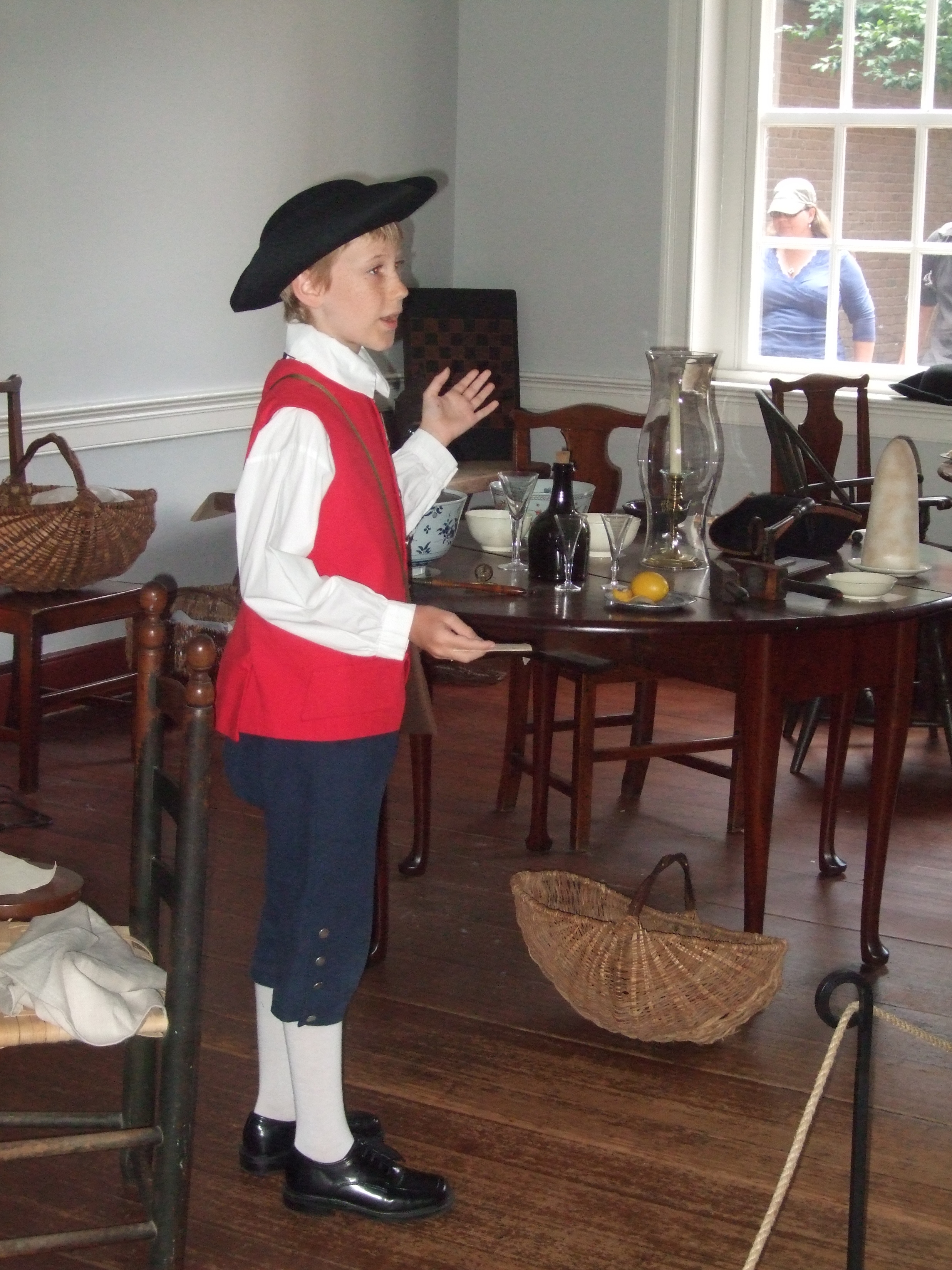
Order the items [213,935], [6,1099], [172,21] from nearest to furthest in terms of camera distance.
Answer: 1. [6,1099]
2. [213,935]
3. [172,21]

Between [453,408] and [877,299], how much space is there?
3317 millimetres

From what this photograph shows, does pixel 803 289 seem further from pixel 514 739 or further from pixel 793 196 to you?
pixel 514 739

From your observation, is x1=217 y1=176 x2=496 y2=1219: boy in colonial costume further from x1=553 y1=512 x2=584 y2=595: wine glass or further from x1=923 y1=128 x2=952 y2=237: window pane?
x1=923 y1=128 x2=952 y2=237: window pane

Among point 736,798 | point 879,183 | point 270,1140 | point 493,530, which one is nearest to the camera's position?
point 270,1140

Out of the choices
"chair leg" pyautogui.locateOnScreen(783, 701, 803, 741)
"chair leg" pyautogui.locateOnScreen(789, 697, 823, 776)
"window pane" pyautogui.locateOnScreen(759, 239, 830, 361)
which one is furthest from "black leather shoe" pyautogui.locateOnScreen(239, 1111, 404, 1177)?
"window pane" pyautogui.locateOnScreen(759, 239, 830, 361)

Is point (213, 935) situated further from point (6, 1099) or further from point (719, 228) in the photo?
point (719, 228)

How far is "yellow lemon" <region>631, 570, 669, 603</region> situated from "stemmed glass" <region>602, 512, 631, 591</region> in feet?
0.52

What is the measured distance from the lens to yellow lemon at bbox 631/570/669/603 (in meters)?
2.39

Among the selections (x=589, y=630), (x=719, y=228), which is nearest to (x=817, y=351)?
(x=719, y=228)

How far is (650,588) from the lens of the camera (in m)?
2.39

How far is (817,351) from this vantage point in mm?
5160

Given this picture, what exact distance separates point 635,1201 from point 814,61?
4145 mm

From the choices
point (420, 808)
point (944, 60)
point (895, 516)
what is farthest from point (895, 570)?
point (944, 60)

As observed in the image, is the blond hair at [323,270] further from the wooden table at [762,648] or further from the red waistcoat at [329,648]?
the wooden table at [762,648]
